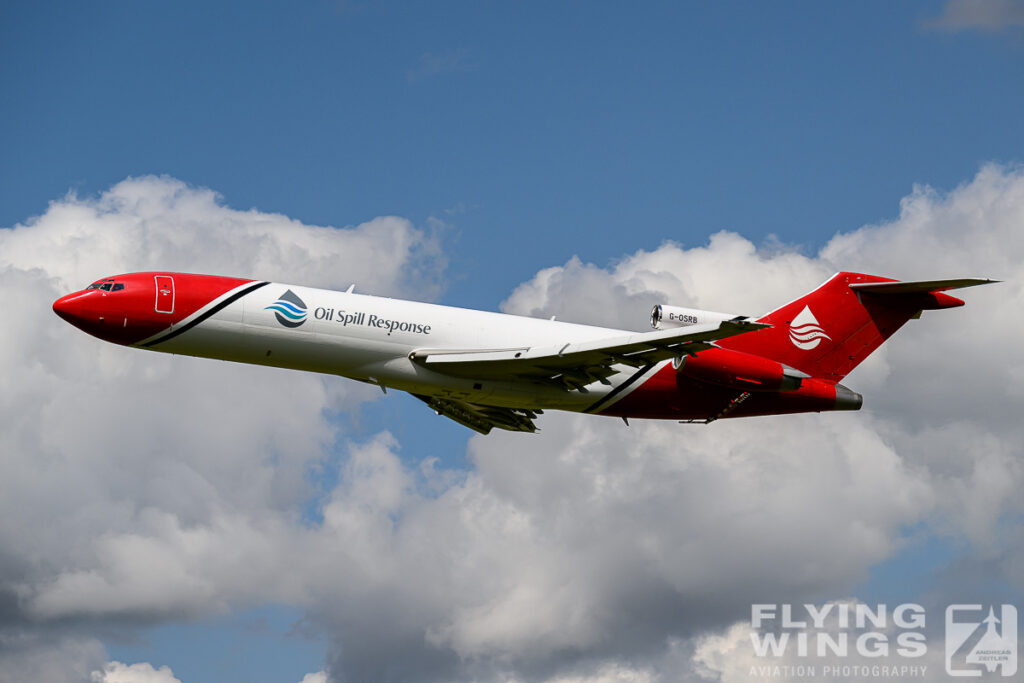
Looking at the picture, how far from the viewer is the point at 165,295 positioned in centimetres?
3256

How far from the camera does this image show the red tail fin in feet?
121

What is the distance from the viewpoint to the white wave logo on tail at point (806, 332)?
3719cm

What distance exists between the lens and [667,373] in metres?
35.4

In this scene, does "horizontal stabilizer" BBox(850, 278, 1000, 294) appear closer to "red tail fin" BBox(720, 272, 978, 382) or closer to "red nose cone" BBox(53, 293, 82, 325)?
"red tail fin" BBox(720, 272, 978, 382)

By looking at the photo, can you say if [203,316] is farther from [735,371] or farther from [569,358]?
[735,371]

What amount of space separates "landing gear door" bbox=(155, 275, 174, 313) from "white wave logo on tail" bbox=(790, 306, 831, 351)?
18907mm

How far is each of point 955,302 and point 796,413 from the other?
603cm

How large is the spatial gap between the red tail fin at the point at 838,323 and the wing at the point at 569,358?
17.2ft

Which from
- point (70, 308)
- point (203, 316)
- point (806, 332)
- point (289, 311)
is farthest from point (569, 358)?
point (70, 308)

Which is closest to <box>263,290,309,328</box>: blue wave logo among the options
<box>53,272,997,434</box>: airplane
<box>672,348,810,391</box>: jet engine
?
<box>53,272,997,434</box>: airplane

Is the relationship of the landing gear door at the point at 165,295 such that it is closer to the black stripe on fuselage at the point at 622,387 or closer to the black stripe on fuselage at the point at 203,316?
the black stripe on fuselage at the point at 203,316

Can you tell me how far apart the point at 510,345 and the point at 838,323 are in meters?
11.0

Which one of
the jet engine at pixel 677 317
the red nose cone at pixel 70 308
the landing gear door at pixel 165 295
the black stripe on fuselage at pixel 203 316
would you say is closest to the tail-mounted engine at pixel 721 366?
the jet engine at pixel 677 317

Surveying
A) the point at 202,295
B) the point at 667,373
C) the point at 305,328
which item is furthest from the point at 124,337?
the point at 667,373
